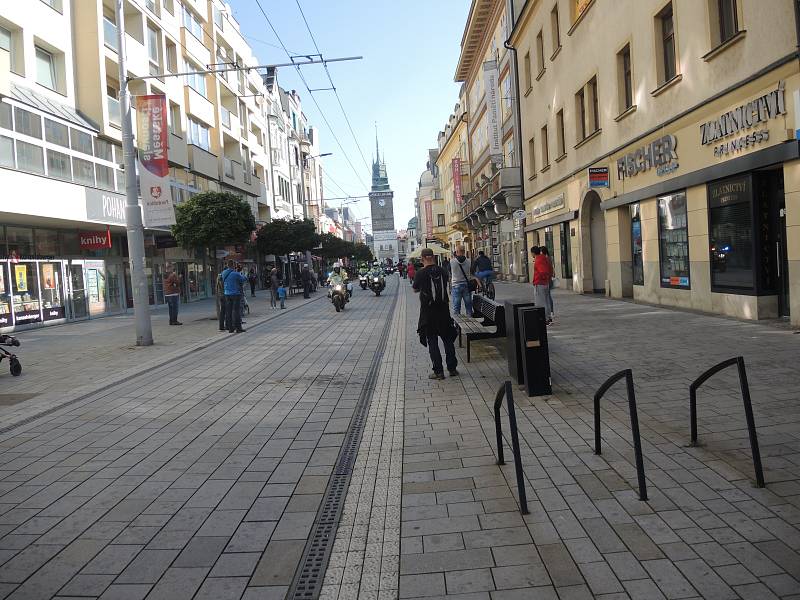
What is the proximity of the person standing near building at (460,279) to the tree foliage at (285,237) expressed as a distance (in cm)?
2357

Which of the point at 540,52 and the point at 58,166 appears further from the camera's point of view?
the point at 540,52

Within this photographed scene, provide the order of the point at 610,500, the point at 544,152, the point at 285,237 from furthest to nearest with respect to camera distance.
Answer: the point at 285,237
the point at 544,152
the point at 610,500

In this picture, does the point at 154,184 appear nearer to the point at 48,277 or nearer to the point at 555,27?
the point at 48,277

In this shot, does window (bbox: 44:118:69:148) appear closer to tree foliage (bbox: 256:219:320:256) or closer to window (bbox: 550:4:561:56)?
window (bbox: 550:4:561:56)

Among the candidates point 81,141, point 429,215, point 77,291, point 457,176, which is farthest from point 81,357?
point 429,215

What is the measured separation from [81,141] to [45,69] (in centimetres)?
238

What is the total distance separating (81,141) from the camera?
74.4 ft

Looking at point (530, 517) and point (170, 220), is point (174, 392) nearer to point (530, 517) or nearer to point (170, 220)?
point (530, 517)

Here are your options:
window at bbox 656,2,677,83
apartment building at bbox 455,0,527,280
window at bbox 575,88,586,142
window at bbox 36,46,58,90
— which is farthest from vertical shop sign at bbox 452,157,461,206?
window at bbox 656,2,677,83

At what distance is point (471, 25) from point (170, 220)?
28.4 m

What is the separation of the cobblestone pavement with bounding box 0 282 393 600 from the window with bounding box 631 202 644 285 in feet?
34.1

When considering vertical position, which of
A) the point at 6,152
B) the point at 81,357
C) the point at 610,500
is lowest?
the point at 610,500

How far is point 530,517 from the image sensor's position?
3.96 meters

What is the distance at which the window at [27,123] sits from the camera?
18.9 meters
